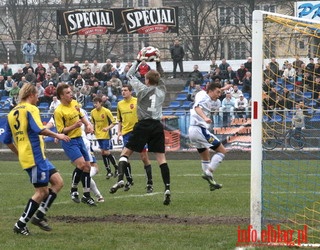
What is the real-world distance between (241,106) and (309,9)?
35.2ft

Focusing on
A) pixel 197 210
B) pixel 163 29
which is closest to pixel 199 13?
pixel 163 29

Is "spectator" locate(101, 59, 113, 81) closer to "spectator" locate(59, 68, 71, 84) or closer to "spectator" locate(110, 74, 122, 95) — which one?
"spectator" locate(110, 74, 122, 95)

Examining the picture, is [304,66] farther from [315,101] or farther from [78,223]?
[78,223]

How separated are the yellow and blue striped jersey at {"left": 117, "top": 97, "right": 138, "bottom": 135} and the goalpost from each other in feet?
10.3

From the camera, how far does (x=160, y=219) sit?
39.2 feet

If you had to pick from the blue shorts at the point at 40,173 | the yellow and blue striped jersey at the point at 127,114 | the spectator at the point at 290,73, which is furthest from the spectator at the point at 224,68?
the blue shorts at the point at 40,173

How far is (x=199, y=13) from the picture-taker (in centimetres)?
5606

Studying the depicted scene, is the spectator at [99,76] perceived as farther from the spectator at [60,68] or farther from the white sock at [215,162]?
the white sock at [215,162]

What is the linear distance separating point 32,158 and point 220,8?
47.6m

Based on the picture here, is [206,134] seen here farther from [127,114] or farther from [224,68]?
[224,68]

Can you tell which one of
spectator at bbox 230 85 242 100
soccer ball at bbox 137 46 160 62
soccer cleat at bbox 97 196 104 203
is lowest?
spectator at bbox 230 85 242 100

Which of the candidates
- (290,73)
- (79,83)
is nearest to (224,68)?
(79,83)

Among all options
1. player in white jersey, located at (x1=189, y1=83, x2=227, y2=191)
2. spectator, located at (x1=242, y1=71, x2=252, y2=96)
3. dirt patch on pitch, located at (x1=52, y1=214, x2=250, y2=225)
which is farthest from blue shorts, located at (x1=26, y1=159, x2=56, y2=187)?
spectator, located at (x1=242, y1=71, x2=252, y2=96)

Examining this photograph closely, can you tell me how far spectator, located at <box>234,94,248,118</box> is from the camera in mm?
29484
